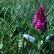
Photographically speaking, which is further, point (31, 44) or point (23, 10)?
point (23, 10)

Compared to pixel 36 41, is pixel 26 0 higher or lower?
higher

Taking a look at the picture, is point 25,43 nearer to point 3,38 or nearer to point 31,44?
point 31,44

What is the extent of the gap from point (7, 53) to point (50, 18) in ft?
2.94

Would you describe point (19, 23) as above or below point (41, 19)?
below

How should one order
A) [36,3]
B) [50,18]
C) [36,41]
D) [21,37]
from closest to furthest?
[36,41] → [21,37] → [50,18] → [36,3]

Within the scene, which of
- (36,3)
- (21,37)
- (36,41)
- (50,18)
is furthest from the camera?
(36,3)

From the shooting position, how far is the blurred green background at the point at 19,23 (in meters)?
2.66

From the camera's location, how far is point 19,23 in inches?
124

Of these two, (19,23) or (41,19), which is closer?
(41,19)

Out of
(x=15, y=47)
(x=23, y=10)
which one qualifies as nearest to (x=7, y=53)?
(x=15, y=47)

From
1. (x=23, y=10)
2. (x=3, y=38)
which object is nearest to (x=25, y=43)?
(x=3, y=38)

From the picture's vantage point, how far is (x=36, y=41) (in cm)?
262

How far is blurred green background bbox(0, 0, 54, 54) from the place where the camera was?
2.66m

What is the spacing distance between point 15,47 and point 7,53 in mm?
100
